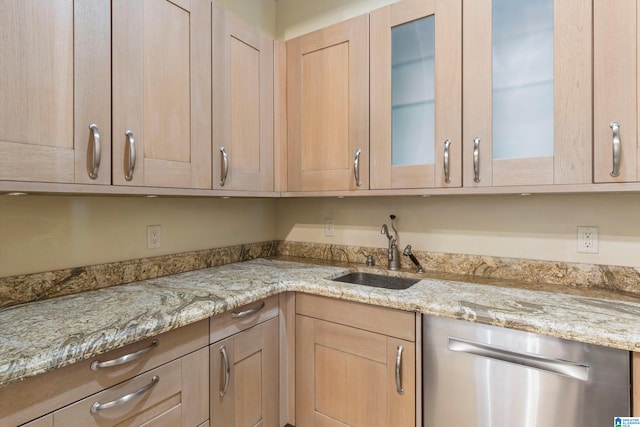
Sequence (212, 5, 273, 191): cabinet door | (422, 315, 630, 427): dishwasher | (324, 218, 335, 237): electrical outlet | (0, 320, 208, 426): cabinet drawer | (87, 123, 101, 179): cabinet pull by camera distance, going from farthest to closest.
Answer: (324, 218, 335, 237): electrical outlet → (212, 5, 273, 191): cabinet door → (87, 123, 101, 179): cabinet pull → (422, 315, 630, 427): dishwasher → (0, 320, 208, 426): cabinet drawer

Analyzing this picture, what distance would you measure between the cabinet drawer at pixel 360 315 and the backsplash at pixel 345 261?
554mm

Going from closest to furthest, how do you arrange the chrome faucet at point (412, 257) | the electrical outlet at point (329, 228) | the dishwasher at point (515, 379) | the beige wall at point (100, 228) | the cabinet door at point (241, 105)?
1. the dishwasher at point (515, 379)
2. the beige wall at point (100, 228)
3. the cabinet door at point (241, 105)
4. the chrome faucet at point (412, 257)
5. the electrical outlet at point (329, 228)

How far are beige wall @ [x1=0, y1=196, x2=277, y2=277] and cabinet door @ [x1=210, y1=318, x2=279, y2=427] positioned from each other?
71cm

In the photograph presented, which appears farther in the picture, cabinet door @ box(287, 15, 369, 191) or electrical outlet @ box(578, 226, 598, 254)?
cabinet door @ box(287, 15, 369, 191)

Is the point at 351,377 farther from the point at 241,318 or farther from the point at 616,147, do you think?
the point at 616,147

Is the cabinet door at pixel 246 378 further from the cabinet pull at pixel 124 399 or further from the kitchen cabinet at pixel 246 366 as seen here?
the cabinet pull at pixel 124 399

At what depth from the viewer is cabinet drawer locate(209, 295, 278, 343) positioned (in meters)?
1.29

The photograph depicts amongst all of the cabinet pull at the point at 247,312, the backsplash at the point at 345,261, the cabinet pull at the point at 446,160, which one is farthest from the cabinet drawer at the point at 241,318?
the cabinet pull at the point at 446,160

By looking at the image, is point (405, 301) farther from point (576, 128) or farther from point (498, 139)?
point (576, 128)

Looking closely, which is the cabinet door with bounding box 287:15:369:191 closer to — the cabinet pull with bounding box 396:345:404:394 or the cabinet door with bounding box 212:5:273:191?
the cabinet door with bounding box 212:5:273:191

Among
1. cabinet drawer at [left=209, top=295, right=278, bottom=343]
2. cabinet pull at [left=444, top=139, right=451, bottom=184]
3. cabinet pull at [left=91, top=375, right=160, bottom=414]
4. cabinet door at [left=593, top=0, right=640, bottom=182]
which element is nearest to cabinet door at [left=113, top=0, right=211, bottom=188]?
cabinet drawer at [left=209, top=295, right=278, bottom=343]

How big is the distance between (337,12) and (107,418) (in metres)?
2.36

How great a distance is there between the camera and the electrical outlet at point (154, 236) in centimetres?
171

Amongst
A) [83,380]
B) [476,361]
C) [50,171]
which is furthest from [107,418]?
[476,361]
